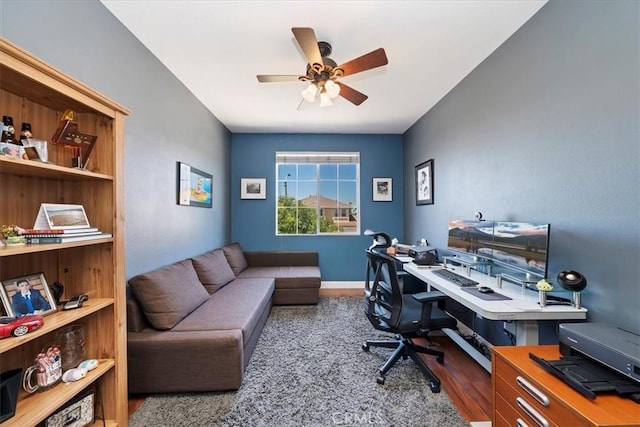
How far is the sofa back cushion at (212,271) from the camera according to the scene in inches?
112

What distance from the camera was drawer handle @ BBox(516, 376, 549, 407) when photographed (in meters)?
1.01

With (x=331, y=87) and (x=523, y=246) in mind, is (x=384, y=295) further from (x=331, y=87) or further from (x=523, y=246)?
(x=331, y=87)

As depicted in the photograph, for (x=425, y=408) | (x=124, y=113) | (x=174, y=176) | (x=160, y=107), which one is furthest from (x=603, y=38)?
(x=174, y=176)

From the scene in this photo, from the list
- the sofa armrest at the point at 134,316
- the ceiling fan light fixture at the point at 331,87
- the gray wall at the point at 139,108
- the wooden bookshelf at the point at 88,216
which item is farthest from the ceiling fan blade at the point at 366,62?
the sofa armrest at the point at 134,316

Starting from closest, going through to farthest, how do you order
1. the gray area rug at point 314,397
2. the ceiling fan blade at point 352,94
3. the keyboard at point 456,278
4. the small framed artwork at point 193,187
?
1. the gray area rug at point 314,397
2. the keyboard at point 456,278
3. the ceiling fan blade at point 352,94
4. the small framed artwork at point 193,187

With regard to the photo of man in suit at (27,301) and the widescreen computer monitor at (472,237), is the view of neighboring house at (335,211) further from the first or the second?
the photo of man in suit at (27,301)

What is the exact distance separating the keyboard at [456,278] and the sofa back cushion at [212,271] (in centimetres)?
227

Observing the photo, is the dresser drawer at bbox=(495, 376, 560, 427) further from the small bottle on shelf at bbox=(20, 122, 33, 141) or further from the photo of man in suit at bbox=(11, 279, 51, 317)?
the small bottle on shelf at bbox=(20, 122, 33, 141)

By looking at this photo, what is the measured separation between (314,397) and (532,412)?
1.27 m

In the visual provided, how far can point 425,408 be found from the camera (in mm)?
1740

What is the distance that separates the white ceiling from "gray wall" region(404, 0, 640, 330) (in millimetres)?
276

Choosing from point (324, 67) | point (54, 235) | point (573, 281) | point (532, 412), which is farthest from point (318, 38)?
point (532, 412)

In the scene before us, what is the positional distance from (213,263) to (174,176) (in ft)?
3.48

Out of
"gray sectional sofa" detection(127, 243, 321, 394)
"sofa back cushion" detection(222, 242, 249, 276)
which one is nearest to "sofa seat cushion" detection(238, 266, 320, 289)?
"sofa back cushion" detection(222, 242, 249, 276)
